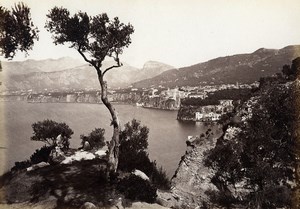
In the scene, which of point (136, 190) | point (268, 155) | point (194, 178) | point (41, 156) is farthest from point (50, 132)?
point (268, 155)

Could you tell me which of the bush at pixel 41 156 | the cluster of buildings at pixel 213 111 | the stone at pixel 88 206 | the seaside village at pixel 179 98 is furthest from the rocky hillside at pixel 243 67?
the stone at pixel 88 206

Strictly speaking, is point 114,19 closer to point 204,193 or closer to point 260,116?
point 260,116

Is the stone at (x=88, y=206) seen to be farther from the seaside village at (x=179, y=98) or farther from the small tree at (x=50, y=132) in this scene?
the seaside village at (x=179, y=98)

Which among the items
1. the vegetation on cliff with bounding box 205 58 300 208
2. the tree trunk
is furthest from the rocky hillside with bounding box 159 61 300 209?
the tree trunk

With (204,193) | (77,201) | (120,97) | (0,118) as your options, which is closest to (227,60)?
(120,97)

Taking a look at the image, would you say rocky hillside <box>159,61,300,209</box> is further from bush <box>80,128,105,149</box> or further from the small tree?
the small tree

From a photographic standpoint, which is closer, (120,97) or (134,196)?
(134,196)
